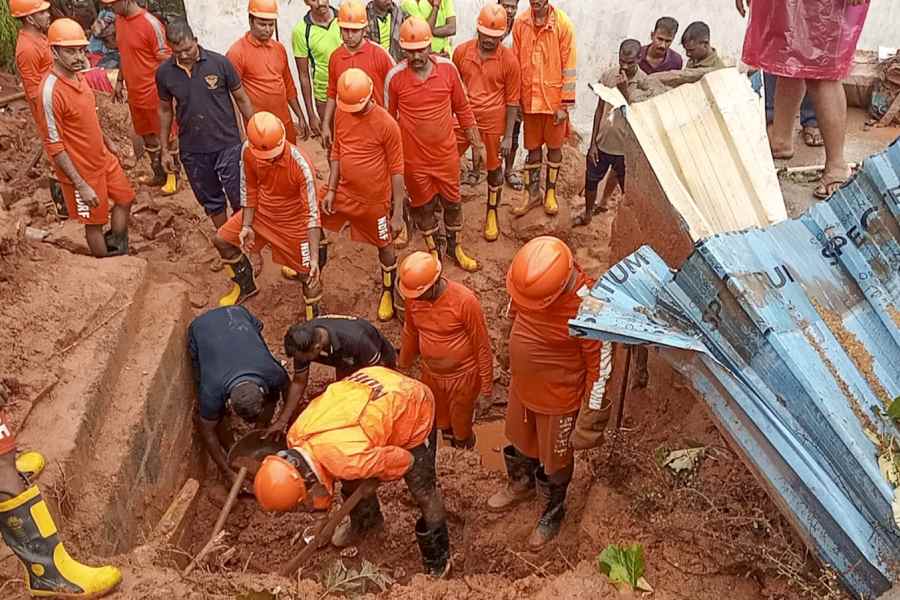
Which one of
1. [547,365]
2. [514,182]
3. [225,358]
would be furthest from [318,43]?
[547,365]

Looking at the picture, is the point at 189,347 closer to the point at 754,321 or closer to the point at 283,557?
the point at 283,557

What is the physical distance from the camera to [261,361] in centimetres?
455

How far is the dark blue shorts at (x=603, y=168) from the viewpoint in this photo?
20.9 feet

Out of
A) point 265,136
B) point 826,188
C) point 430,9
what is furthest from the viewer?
point 430,9

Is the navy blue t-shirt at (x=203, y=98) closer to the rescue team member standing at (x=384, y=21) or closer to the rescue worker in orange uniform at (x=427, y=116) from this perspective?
the rescue worker in orange uniform at (x=427, y=116)

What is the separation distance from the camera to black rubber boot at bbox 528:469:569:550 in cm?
427

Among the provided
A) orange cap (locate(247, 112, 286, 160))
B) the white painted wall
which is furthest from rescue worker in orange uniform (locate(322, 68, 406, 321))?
the white painted wall

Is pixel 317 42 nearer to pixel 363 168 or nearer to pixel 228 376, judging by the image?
pixel 363 168

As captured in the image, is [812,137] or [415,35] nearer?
[415,35]

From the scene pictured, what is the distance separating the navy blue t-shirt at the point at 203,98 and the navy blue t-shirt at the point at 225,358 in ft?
5.35

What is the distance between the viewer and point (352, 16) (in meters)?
5.83

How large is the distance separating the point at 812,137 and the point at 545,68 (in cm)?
203

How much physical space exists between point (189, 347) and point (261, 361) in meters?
0.58

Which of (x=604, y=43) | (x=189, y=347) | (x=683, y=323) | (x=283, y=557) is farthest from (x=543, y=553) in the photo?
(x=604, y=43)
